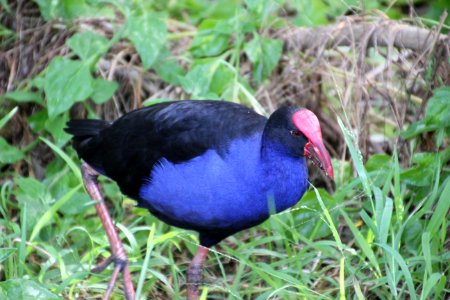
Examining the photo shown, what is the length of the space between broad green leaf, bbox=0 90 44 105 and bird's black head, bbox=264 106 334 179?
1483 millimetres

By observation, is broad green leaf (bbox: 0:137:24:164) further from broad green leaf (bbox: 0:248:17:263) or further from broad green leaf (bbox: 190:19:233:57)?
broad green leaf (bbox: 0:248:17:263)

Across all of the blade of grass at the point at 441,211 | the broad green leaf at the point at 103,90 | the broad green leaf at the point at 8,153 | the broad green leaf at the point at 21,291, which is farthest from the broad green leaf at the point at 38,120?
the blade of grass at the point at 441,211

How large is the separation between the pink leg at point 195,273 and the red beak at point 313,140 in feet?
2.00

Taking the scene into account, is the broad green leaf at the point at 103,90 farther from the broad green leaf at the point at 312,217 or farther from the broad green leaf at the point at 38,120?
the broad green leaf at the point at 312,217

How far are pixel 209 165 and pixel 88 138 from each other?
28.3 inches

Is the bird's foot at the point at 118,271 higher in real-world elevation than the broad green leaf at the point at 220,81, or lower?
lower

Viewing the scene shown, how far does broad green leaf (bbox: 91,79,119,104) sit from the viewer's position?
3945mm

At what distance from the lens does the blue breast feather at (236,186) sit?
290 cm

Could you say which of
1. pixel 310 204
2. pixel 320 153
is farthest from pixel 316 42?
pixel 320 153

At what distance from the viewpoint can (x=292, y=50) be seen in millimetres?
4227

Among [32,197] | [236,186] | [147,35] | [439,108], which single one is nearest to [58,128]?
[32,197]

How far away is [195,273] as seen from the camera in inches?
128

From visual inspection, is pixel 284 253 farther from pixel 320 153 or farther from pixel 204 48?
pixel 204 48

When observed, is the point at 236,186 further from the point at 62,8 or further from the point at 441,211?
the point at 62,8
